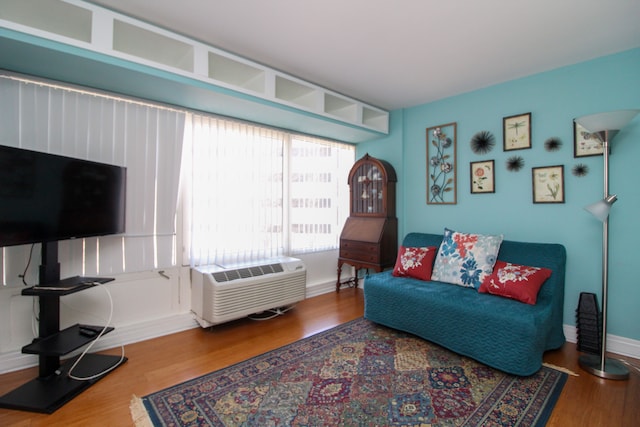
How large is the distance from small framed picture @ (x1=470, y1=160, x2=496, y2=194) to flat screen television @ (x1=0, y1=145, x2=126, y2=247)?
337cm

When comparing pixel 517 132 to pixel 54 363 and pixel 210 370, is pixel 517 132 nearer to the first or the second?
pixel 210 370

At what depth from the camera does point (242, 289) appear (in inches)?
114

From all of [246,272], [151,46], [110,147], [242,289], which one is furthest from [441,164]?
[110,147]

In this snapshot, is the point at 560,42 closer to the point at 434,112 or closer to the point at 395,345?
the point at 434,112

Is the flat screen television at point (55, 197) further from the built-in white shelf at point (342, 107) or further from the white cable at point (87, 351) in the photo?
the built-in white shelf at point (342, 107)

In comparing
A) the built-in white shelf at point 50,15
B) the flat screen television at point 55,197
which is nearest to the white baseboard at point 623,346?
the flat screen television at point 55,197

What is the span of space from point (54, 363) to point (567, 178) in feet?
14.0

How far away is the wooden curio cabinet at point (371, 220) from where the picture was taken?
12.0 feet

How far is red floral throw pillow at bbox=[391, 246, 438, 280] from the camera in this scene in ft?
9.80

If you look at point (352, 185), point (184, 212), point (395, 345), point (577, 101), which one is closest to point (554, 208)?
point (577, 101)

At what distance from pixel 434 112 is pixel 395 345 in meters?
2.67

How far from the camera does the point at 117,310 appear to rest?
102 inches

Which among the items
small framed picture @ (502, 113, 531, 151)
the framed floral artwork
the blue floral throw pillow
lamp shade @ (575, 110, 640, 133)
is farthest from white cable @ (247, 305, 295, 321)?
lamp shade @ (575, 110, 640, 133)

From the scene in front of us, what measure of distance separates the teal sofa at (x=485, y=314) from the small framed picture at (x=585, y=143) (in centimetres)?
84
